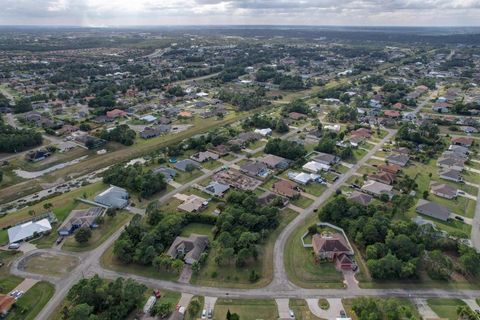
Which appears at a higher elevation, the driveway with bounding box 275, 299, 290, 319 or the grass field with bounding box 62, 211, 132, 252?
the grass field with bounding box 62, 211, 132, 252

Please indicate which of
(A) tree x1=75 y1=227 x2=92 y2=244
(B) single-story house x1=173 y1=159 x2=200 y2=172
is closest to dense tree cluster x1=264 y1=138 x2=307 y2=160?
(B) single-story house x1=173 y1=159 x2=200 y2=172

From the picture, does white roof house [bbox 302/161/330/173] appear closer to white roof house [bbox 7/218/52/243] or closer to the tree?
the tree

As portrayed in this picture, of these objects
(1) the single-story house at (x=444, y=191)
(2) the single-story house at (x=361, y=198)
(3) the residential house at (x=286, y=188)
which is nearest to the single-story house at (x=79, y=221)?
(3) the residential house at (x=286, y=188)

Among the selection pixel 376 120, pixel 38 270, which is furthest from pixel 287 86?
pixel 38 270

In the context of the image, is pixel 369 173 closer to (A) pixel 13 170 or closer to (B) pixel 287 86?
(A) pixel 13 170

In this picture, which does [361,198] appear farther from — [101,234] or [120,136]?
[120,136]

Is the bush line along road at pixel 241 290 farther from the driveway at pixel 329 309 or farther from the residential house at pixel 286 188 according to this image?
the residential house at pixel 286 188
